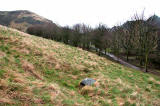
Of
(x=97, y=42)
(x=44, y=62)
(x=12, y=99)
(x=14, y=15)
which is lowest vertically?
(x=12, y=99)

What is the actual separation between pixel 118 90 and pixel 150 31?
24041 millimetres

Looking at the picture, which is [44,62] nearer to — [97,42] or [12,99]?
[12,99]

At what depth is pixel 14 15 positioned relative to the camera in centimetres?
18588

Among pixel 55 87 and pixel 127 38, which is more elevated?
pixel 127 38

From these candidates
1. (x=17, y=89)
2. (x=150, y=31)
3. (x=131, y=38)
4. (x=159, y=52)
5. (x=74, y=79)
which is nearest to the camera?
(x=17, y=89)

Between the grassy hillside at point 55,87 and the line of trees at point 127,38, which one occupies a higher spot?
the line of trees at point 127,38

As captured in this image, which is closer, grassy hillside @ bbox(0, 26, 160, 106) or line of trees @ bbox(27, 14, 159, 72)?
grassy hillside @ bbox(0, 26, 160, 106)

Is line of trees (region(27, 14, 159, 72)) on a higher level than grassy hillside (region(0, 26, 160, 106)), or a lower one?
higher

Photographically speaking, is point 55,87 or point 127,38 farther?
point 127,38

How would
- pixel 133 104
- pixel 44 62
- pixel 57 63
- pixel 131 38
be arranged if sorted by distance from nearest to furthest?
pixel 133 104 → pixel 44 62 → pixel 57 63 → pixel 131 38

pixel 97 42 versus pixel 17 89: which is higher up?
pixel 97 42

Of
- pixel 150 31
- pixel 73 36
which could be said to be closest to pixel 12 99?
pixel 150 31

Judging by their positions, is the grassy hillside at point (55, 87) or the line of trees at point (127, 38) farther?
the line of trees at point (127, 38)

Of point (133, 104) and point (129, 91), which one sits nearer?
point (133, 104)
